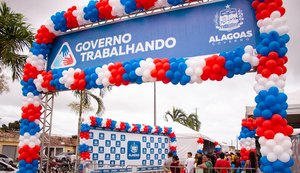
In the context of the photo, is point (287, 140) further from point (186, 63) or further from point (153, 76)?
point (153, 76)

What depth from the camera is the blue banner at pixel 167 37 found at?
6285 mm

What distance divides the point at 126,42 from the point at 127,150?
7926 mm

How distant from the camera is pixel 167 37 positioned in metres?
6.99

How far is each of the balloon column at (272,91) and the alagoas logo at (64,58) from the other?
4.92 metres

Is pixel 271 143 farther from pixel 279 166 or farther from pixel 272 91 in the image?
pixel 272 91

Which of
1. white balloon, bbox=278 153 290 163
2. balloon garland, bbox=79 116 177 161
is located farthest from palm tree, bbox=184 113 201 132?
white balloon, bbox=278 153 290 163

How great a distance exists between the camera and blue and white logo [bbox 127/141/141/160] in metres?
14.3

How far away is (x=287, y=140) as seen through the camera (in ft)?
16.5

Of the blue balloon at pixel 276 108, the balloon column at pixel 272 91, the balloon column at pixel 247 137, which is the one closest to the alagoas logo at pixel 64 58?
the balloon column at pixel 272 91

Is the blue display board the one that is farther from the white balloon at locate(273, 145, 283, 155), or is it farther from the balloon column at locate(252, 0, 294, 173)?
the white balloon at locate(273, 145, 283, 155)

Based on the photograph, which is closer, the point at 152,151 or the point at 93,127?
the point at 93,127

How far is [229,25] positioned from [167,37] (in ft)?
4.73

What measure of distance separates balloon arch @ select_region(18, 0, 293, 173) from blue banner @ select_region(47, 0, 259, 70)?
0.30m

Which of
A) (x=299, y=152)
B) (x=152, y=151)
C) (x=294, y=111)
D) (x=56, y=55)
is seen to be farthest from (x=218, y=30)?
(x=152, y=151)
